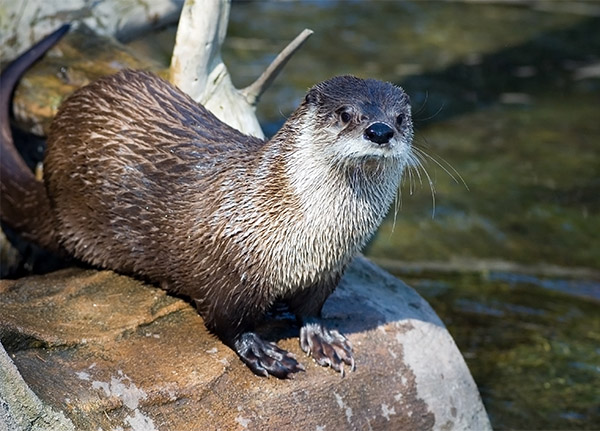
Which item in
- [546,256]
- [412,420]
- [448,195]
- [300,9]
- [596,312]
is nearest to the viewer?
[412,420]

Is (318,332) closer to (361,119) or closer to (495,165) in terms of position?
(361,119)

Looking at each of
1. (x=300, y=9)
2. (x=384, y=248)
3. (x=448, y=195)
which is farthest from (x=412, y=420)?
(x=300, y=9)

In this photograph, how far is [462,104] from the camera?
7.59 meters

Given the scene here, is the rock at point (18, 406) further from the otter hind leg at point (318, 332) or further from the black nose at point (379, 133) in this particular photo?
the black nose at point (379, 133)

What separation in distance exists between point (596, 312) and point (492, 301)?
49 cm

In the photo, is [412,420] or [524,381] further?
[524,381]

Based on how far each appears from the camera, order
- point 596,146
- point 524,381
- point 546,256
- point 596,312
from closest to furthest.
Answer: point 524,381 → point 596,312 → point 546,256 → point 596,146

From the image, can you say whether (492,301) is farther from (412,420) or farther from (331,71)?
(331,71)

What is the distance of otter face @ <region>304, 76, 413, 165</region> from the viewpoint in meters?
3.18

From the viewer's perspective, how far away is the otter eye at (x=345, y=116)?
3278 millimetres

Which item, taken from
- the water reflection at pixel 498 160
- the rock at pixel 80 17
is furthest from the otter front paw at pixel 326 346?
the rock at pixel 80 17

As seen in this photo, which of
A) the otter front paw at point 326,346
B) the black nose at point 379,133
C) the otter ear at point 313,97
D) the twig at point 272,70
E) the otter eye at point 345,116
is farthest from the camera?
the twig at point 272,70

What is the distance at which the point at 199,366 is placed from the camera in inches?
133

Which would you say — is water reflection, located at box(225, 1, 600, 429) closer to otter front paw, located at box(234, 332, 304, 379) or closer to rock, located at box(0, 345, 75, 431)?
otter front paw, located at box(234, 332, 304, 379)
